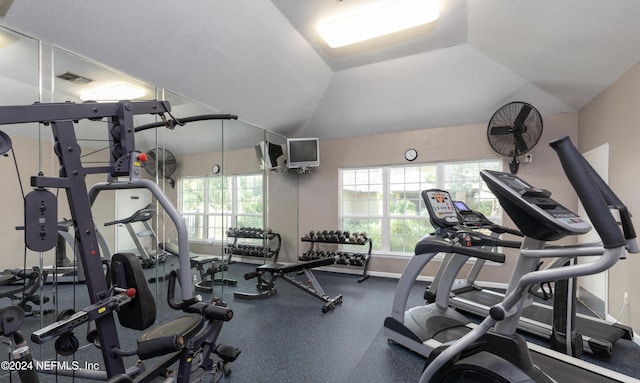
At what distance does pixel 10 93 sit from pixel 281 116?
10.5ft

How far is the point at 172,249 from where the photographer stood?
340 centimetres

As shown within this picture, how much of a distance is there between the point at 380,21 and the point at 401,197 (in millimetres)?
3007

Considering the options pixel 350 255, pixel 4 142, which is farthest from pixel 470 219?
pixel 4 142

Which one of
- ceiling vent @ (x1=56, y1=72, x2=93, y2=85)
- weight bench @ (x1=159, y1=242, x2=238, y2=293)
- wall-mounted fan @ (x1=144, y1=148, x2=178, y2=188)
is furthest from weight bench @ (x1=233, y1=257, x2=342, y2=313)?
ceiling vent @ (x1=56, y1=72, x2=93, y2=85)

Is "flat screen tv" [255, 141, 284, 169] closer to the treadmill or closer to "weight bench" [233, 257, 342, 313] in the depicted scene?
"weight bench" [233, 257, 342, 313]

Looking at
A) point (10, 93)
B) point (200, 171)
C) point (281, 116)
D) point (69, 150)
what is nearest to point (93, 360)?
point (69, 150)

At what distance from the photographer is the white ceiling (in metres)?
2.40

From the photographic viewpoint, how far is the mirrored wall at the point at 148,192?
2221mm

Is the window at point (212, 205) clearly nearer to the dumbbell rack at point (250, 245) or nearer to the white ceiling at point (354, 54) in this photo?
the dumbbell rack at point (250, 245)

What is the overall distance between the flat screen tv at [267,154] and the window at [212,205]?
0.97ft

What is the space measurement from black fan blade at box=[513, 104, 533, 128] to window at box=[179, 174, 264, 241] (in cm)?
408

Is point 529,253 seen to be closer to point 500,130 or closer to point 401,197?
point 500,130

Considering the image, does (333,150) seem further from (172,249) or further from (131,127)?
(131,127)

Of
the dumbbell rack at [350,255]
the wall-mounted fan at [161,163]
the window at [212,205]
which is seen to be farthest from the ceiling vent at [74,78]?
the dumbbell rack at [350,255]
